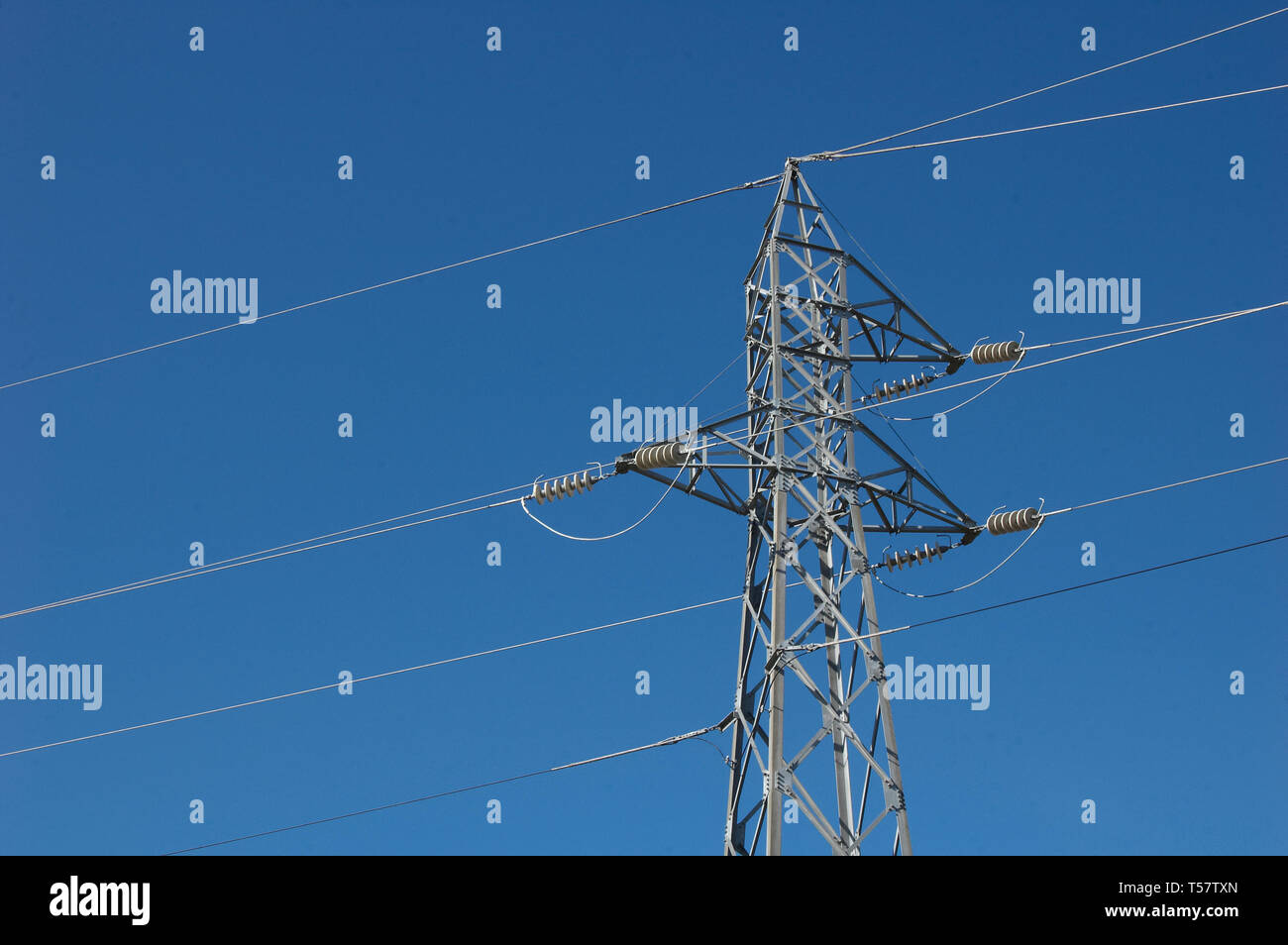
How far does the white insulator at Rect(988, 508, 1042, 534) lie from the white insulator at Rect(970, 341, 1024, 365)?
2522 millimetres

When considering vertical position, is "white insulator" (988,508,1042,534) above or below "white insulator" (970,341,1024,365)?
below

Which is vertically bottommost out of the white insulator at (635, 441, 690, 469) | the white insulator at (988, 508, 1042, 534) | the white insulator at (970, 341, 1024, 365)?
the white insulator at (988, 508, 1042, 534)

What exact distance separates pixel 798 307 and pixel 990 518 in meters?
4.65

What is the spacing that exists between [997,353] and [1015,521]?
2797 mm

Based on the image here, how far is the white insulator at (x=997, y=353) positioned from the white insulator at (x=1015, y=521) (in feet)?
8.27

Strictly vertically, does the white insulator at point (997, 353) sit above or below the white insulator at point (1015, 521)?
above

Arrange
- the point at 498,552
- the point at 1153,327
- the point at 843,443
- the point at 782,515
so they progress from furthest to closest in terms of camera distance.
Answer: the point at 498,552
the point at 843,443
the point at 782,515
the point at 1153,327

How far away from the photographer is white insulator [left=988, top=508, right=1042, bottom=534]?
24.1 metres

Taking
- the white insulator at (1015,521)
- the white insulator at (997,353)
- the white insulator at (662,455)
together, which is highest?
the white insulator at (997,353)

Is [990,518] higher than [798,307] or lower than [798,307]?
lower

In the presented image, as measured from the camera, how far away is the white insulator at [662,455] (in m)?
22.8

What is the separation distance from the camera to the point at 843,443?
24.0 metres
